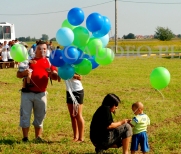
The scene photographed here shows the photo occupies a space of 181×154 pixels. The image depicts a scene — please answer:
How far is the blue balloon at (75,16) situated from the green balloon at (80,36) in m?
0.18

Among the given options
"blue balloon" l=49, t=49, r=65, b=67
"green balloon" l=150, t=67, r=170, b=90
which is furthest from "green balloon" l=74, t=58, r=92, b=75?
"green balloon" l=150, t=67, r=170, b=90

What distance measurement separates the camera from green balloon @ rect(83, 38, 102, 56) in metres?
5.07

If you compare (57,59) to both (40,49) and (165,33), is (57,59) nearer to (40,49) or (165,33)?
(40,49)

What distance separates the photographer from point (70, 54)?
4875mm

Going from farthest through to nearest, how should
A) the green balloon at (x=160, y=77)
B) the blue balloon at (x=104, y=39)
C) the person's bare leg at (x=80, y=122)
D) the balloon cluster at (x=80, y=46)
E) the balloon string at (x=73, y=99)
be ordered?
the person's bare leg at (x=80, y=122) → the balloon string at (x=73, y=99) → the blue balloon at (x=104, y=39) → the balloon cluster at (x=80, y=46) → the green balloon at (x=160, y=77)

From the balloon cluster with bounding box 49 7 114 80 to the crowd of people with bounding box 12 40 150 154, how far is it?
1.39 feet

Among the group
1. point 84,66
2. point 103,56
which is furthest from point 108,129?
point 103,56

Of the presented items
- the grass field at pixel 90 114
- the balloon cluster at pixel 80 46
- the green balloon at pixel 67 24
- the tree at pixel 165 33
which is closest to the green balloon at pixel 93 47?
the balloon cluster at pixel 80 46

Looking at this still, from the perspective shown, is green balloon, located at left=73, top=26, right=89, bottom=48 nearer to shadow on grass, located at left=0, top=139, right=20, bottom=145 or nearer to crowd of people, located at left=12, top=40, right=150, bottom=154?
crowd of people, located at left=12, top=40, right=150, bottom=154

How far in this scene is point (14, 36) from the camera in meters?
24.1

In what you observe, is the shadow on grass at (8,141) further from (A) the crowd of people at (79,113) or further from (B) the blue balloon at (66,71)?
(B) the blue balloon at (66,71)

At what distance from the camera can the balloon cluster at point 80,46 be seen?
16.3 feet

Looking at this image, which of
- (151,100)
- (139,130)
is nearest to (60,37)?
(139,130)

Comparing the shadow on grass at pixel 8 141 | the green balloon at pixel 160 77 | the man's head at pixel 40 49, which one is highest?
the man's head at pixel 40 49
